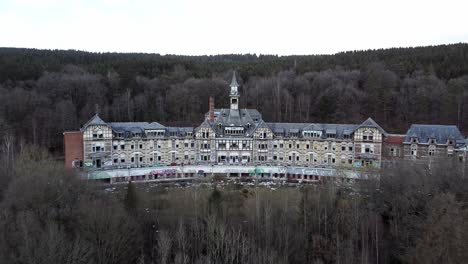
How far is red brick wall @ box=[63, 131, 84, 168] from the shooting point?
4948cm

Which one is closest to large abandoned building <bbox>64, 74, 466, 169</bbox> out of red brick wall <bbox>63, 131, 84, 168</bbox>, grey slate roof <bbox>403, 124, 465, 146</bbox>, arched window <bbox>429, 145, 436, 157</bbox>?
red brick wall <bbox>63, 131, 84, 168</bbox>

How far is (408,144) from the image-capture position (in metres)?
48.5

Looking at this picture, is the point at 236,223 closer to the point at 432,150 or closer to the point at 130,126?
the point at 130,126

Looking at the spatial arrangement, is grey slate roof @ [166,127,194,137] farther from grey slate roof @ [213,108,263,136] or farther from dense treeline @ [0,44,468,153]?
dense treeline @ [0,44,468,153]

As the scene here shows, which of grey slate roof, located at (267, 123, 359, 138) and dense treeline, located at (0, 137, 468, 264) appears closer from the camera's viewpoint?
dense treeline, located at (0, 137, 468, 264)

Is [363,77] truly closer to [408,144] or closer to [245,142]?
[408,144]

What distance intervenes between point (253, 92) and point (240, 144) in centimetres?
2610

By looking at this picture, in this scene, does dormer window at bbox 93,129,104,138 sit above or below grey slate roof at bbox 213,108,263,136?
below

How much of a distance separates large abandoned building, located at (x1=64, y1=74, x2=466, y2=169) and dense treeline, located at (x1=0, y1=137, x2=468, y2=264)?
13.1m

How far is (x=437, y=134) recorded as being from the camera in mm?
47625

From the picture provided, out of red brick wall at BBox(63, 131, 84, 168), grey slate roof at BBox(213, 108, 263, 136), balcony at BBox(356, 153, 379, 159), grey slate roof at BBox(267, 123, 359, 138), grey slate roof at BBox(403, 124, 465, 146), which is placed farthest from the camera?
grey slate roof at BBox(213, 108, 263, 136)

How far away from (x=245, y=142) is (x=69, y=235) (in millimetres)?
31235

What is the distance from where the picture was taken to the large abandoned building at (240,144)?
4962cm

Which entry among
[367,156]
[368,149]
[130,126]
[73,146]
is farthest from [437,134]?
[73,146]
